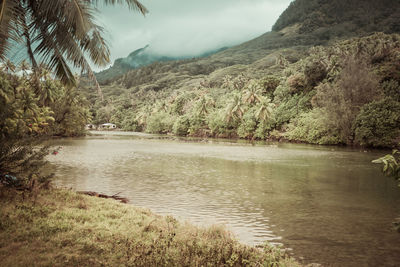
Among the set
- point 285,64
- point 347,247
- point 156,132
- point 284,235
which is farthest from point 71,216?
point 285,64

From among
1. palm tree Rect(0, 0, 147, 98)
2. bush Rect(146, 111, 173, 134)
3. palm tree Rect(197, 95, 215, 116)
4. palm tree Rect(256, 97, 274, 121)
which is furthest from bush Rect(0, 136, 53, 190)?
bush Rect(146, 111, 173, 134)

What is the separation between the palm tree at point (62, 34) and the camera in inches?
282

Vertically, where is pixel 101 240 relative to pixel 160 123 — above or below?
below

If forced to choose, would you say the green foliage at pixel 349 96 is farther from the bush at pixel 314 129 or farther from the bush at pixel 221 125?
the bush at pixel 221 125

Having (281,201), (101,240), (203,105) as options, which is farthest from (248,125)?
(101,240)

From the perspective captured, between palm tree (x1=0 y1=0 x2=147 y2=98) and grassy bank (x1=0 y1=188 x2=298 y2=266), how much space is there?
3.60 metres

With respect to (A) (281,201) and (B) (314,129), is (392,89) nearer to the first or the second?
(B) (314,129)

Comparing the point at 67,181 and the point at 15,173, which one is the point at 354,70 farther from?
the point at 15,173

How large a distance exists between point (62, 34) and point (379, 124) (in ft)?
131

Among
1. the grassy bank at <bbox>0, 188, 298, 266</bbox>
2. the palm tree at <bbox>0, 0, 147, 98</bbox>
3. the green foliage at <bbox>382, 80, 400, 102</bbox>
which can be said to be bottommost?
the grassy bank at <bbox>0, 188, 298, 266</bbox>

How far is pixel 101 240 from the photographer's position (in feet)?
19.4

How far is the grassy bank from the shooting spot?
488 centimetres

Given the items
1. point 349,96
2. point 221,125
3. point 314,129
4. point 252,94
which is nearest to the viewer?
point 349,96

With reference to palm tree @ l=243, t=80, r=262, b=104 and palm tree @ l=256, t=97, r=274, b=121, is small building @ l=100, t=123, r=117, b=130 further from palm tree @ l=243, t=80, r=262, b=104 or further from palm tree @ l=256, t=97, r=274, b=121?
palm tree @ l=256, t=97, r=274, b=121
